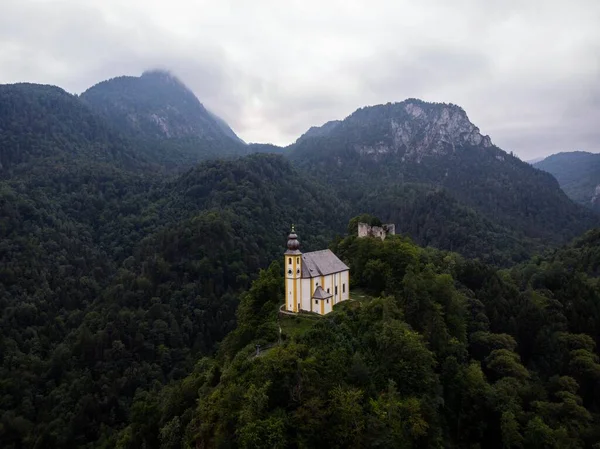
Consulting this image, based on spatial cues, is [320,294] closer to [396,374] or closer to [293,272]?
[293,272]

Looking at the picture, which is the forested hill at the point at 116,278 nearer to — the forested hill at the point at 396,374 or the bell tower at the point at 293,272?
the forested hill at the point at 396,374

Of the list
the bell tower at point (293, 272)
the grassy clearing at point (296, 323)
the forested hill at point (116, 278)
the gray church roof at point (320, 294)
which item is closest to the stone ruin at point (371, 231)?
the gray church roof at point (320, 294)

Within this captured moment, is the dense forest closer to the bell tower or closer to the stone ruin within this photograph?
the bell tower

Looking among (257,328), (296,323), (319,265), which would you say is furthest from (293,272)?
(257,328)

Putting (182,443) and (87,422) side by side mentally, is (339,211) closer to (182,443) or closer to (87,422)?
(87,422)

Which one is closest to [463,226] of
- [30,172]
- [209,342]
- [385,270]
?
[209,342]

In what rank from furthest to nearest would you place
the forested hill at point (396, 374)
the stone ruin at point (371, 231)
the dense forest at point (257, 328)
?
1. the stone ruin at point (371, 231)
2. the dense forest at point (257, 328)
3. the forested hill at point (396, 374)

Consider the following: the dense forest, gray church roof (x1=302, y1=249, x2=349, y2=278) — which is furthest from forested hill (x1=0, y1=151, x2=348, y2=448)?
gray church roof (x1=302, y1=249, x2=349, y2=278)
